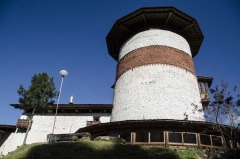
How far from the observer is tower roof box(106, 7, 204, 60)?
2023 cm

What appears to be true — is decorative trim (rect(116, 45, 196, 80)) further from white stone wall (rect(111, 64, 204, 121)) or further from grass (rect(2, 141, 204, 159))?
grass (rect(2, 141, 204, 159))

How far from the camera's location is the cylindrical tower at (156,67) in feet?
53.5

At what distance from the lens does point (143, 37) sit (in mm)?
20453

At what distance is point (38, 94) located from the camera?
69.2ft

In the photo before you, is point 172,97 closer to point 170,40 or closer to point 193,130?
point 193,130

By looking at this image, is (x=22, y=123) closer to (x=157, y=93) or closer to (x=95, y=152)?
(x=95, y=152)

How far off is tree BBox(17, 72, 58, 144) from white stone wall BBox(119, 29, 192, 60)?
8.84m

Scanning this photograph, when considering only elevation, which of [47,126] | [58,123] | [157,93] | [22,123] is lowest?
[47,126]

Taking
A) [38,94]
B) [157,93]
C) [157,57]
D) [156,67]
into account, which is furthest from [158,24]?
[38,94]

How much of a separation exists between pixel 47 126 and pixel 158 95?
1361 centimetres

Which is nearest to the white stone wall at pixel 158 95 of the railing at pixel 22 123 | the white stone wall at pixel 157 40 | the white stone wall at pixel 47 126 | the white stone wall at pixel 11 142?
the white stone wall at pixel 157 40

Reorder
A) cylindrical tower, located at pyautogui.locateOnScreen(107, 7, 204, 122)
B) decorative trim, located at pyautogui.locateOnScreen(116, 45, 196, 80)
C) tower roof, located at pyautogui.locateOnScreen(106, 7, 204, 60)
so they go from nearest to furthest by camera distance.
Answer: cylindrical tower, located at pyautogui.locateOnScreen(107, 7, 204, 122) → decorative trim, located at pyautogui.locateOnScreen(116, 45, 196, 80) → tower roof, located at pyautogui.locateOnScreen(106, 7, 204, 60)

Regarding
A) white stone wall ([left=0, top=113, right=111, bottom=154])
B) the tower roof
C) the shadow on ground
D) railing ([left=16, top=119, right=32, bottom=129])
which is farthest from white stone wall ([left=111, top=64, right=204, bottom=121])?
railing ([left=16, top=119, right=32, bottom=129])

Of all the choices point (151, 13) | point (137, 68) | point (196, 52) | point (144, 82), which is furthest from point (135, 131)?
point (196, 52)
